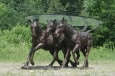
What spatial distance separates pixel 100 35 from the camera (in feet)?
93.4

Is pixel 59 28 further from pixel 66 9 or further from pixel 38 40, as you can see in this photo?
pixel 66 9

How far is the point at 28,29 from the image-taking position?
30891mm

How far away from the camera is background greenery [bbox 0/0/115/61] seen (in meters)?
22.6

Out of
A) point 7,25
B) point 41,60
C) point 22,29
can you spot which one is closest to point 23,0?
point 7,25

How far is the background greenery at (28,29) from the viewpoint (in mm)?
22609

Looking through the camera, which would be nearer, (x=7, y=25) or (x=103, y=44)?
(x=103, y=44)

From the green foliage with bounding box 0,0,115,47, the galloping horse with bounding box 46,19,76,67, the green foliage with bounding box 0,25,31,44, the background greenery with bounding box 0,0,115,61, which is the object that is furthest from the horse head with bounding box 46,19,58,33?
the green foliage with bounding box 0,0,115,47

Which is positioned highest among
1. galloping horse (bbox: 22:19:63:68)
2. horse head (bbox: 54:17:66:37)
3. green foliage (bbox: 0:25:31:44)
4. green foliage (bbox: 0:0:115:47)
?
horse head (bbox: 54:17:66:37)

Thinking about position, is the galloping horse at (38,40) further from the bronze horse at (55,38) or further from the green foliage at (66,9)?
the green foliage at (66,9)

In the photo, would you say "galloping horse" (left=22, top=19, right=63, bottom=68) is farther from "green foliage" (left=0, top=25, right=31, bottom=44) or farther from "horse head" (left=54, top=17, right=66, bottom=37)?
"green foliage" (left=0, top=25, right=31, bottom=44)

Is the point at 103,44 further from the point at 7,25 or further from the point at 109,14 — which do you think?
the point at 7,25

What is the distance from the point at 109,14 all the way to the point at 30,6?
44.5ft

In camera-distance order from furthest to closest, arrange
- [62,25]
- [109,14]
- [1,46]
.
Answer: [109,14] → [1,46] → [62,25]

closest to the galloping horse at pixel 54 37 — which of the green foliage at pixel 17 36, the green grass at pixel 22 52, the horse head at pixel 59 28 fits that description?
the horse head at pixel 59 28
